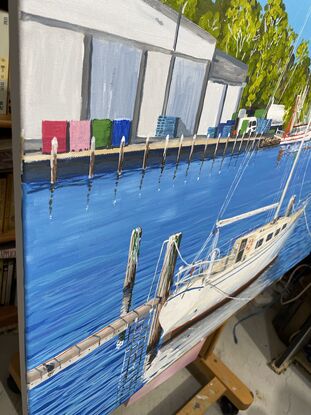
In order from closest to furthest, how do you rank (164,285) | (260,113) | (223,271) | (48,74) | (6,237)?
(48,74)
(260,113)
(164,285)
(223,271)
(6,237)

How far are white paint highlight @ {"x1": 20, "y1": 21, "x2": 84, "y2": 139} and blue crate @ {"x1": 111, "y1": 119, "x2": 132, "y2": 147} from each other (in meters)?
0.05

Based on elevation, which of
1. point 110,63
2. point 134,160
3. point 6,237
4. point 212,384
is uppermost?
point 110,63

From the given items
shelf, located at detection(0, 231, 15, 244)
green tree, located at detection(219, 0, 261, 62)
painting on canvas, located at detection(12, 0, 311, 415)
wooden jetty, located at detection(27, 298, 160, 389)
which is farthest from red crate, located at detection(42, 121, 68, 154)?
shelf, located at detection(0, 231, 15, 244)

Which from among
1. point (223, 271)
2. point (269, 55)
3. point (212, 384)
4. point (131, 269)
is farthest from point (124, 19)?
point (212, 384)

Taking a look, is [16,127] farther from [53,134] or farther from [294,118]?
[294,118]

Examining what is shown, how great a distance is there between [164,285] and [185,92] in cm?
37

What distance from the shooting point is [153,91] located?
373 mm

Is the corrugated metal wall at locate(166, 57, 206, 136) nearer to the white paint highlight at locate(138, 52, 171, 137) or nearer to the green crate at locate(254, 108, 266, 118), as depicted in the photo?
the white paint highlight at locate(138, 52, 171, 137)

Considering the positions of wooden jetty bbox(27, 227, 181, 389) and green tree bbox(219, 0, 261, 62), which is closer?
green tree bbox(219, 0, 261, 62)

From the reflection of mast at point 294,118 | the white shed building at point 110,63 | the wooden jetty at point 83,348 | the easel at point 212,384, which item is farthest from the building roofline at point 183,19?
the easel at point 212,384

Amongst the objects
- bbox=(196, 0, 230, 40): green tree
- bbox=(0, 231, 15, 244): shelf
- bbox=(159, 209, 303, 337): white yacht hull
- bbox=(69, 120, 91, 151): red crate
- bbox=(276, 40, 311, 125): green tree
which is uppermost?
bbox=(196, 0, 230, 40): green tree

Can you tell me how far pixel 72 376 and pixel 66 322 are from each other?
168 millimetres

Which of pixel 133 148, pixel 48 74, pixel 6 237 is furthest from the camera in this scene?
pixel 6 237

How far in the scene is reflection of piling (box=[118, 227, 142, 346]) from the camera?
0.49 meters
